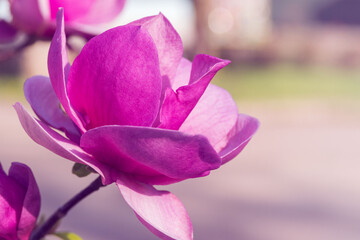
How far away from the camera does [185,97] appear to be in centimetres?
32

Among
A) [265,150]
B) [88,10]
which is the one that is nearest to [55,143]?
[88,10]

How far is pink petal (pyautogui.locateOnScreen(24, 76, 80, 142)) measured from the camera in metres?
0.36

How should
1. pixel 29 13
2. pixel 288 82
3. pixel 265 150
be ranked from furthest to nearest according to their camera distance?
pixel 288 82
pixel 265 150
pixel 29 13

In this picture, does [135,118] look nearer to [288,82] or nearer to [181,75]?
[181,75]

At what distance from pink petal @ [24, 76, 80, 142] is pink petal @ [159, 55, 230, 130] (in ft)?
0.21

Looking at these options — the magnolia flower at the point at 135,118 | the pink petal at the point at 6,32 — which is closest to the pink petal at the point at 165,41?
the magnolia flower at the point at 135,118

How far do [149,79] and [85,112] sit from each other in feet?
0.18

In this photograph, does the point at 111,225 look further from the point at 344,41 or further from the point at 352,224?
the point at 344,41

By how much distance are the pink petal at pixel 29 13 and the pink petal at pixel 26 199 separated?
195 mm

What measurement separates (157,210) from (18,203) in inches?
3.5

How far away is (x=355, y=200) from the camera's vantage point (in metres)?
3.26

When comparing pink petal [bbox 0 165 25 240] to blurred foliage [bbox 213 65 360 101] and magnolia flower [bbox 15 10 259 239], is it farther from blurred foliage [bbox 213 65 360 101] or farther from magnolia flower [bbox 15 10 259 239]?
blurred foliage [bbox 213 65 360 101]

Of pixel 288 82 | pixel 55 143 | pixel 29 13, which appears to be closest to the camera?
pixel 55 143

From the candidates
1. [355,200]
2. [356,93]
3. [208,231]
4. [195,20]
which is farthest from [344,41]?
[208,231]
